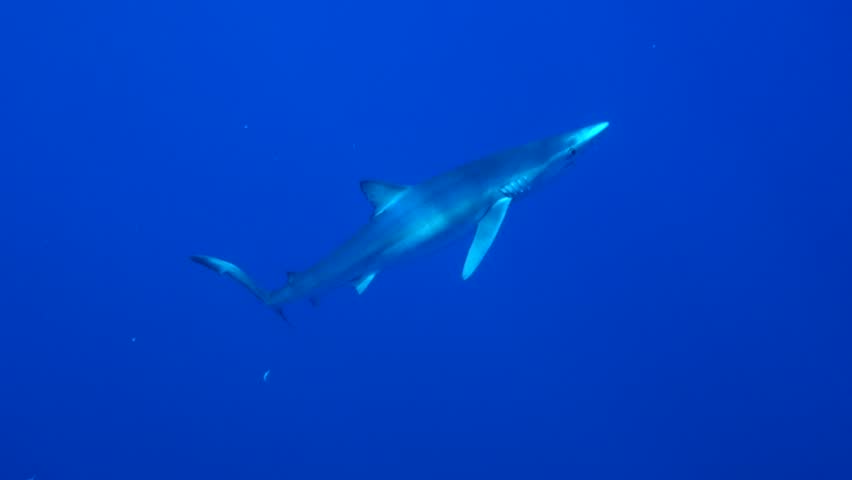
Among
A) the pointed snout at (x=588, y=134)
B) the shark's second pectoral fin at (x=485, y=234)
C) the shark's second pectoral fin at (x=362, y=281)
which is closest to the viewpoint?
the shark's second pectoral fin at (x=485, y=234)

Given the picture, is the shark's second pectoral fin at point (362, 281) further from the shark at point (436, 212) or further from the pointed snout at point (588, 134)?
the pointed snout at point (588, 134)

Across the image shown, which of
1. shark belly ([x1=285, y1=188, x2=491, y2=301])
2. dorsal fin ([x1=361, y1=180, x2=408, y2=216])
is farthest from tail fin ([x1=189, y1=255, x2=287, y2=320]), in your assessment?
dorsal fin ([x1=361, y1=180, x2=408, y2=216])

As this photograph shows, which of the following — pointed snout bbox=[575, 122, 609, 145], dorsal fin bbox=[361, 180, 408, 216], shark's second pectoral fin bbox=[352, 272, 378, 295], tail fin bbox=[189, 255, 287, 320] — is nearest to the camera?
dorsal fin bbox=[361, 180, 408, 216]

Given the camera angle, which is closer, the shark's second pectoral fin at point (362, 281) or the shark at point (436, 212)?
the shark at point (436, 212)

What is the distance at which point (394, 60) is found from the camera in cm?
1176

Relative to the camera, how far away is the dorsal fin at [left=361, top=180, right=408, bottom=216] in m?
5.57

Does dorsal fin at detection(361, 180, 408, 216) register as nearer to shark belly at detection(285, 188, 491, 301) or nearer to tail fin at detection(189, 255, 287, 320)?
shark belly at detection(285, 188, 491, 301)

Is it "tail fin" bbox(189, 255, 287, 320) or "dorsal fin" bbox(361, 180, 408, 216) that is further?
"tail fin" bbox(189, 255, 287, 320)

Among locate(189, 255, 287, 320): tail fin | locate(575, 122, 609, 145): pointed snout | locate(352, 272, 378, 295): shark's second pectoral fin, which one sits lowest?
locate(352, 272, 378, 295): shark's second pectoral fin

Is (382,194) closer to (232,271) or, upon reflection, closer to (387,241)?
(387,241)

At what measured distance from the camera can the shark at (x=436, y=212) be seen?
18.1ft

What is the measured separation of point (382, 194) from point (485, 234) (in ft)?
2.83

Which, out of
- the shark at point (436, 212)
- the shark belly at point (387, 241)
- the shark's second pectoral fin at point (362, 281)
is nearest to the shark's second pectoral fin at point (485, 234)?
the shark at point (436, 212)

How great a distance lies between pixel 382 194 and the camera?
18.4 ft
